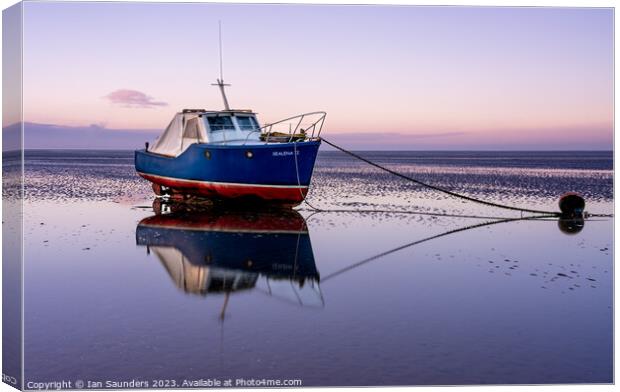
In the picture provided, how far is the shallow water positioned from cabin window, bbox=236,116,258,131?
6.18 meters

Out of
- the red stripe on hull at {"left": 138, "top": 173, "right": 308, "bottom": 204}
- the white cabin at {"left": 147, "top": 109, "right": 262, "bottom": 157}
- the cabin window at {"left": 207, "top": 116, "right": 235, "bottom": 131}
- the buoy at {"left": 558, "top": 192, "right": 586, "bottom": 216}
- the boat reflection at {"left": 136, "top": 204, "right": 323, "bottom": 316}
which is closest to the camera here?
the boat reflection at {"left": 136, "top": 204, "right": 323, "bottom": 316}

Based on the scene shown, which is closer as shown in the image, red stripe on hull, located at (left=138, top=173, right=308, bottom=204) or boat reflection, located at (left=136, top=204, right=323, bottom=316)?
boat reflection, located at (left=136, top=204, right=323, bottom=316)

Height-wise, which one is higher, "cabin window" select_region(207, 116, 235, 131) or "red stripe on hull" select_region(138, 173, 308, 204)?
"cabin window" select_region(207, 116, 235, 131)

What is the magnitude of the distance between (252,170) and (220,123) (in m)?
3.50

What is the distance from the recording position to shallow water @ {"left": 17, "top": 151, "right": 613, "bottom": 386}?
793cm

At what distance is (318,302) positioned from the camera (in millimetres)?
10703

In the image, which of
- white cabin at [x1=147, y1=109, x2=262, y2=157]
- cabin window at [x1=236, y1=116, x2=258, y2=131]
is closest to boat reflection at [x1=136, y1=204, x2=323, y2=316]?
white cabin at [x1=147, y1=109, x2=262, y2=157]

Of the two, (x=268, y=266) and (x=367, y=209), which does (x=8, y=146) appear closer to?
(x=268, y=266)

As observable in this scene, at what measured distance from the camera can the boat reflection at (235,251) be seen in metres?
11.8

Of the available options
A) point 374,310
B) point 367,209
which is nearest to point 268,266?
point 374,310

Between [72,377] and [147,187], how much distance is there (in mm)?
31603

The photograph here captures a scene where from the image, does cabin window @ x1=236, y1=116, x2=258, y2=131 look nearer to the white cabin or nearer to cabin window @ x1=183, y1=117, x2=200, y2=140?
the white cabin

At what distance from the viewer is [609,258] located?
14.9 metres

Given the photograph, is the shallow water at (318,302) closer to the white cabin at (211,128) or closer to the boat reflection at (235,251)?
the boat reflection at (235,251)
